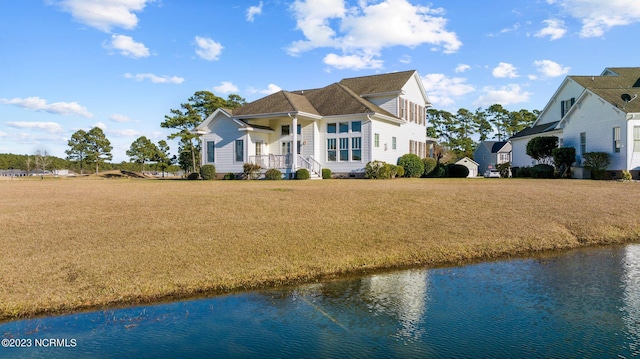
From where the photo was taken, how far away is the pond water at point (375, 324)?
584 centimetres

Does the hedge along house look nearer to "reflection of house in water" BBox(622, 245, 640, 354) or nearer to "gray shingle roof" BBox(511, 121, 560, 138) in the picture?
"gray shingle roof" BBox(511, 121, 560, 138)

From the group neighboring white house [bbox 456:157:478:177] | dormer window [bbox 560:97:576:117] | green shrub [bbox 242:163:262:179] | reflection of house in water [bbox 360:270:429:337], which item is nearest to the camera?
reflection of house in water [bbox 360:270:429:337]

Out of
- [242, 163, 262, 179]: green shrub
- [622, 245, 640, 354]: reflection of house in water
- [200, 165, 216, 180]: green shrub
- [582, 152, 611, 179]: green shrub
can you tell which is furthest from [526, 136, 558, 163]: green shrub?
[200, 165, 216, 180]: green shrub

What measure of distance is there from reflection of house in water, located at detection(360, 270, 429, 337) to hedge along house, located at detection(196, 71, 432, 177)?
2069cm

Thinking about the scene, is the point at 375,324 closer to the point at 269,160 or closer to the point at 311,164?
the point at 311,164

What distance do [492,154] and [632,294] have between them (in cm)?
6057

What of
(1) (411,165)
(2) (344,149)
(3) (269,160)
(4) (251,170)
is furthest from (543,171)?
(4) (251,170)

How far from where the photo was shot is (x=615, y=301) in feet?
24.9

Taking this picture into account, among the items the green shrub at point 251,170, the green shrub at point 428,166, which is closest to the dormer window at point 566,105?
the green shrub at point 428,166

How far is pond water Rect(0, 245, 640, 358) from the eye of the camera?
5836mm

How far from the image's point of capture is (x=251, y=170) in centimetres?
3042

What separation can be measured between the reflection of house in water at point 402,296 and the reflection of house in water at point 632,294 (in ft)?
9.11

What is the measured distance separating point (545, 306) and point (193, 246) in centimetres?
725

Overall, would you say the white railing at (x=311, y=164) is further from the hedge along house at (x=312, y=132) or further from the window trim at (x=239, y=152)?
the window trim at (x=239, y=152)
